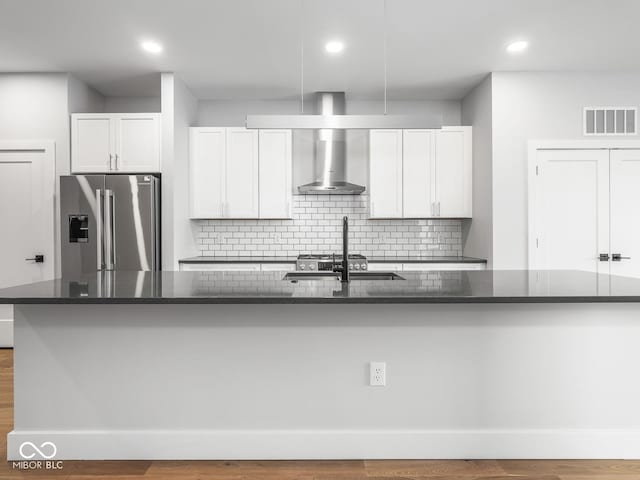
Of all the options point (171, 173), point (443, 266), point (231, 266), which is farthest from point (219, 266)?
point (443, 266)

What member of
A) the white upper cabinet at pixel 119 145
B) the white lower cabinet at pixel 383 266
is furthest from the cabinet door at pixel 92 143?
the white lower cabinet at pixel 383 266

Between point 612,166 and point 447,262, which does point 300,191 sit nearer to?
point 447,262

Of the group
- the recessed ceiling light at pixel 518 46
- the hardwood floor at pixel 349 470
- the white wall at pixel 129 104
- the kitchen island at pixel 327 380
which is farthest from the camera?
the white wall at pixel 129 104

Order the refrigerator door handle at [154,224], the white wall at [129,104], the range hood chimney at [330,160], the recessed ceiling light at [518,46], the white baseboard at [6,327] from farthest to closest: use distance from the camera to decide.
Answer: the white wall at [129,104] → the range hood chimney at [330,160] → the white baseboard at [6,327] → the refrigerator door handle at [154,224] → the recessed ceiling light at [518,46]

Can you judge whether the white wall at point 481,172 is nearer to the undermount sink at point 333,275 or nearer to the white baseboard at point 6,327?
the undermount sink at point 333,275

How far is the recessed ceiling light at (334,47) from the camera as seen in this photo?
3805mm

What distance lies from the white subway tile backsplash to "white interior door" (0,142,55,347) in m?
1.59

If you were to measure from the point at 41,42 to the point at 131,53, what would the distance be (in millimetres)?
708

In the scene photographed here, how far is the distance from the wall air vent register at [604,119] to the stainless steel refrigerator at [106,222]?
4.39m

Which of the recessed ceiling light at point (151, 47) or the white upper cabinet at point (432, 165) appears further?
the white upper cabinet at point (432, 165)

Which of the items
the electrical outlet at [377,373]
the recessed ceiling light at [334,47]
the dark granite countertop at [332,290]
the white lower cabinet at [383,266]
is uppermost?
the recessed ceiling light at [334,47]

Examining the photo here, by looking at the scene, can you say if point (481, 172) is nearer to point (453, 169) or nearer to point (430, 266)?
point (453, 169)

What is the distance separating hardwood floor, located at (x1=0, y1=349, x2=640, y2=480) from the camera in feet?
6.96

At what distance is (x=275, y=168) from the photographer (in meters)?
5.02
